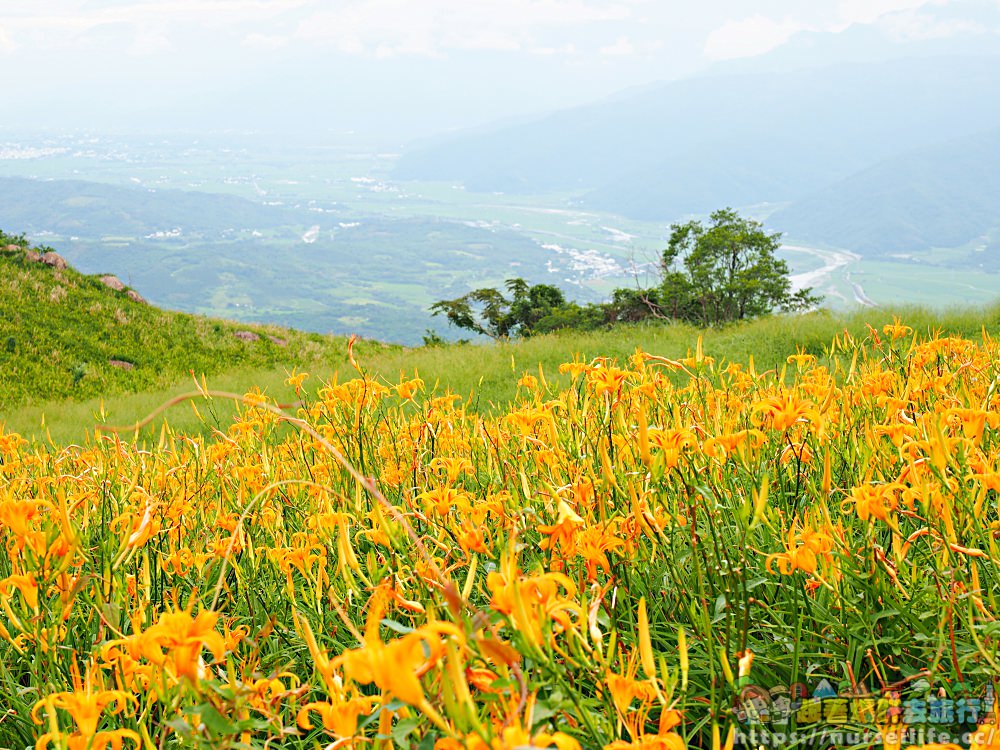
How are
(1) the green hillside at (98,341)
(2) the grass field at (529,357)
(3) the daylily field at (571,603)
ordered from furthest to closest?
(1) the green hillside at (98,341), (2) the grass field at (529,357), (3) the daylily field at (571,603)

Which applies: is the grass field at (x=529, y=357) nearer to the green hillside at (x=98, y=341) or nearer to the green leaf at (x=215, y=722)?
the green hillside at (x=98, y=341)

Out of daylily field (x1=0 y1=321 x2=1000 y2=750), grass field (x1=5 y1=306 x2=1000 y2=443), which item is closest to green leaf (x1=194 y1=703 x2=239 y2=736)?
daylily field (x1=0 y1=321 x2=1000 y2=750)

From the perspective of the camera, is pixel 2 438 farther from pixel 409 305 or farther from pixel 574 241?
pixel 574 241

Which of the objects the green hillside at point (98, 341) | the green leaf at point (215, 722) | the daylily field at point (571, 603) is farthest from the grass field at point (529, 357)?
the green leaf at point (215, 722)

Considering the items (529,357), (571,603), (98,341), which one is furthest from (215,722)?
(98,341)

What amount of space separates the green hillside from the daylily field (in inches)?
323

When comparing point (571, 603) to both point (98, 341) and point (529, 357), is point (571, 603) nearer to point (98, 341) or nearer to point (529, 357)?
point (529, 357)

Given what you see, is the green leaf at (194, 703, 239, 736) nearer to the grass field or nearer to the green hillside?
the grass field

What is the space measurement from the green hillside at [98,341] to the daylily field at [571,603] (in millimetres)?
8212

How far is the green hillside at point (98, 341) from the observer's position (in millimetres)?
10227

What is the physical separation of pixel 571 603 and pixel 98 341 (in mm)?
12541

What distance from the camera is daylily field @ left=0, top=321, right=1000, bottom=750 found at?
32.6 inches

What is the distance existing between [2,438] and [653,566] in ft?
8.43

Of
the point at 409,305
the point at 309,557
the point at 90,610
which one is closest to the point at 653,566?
the point at 309,557
